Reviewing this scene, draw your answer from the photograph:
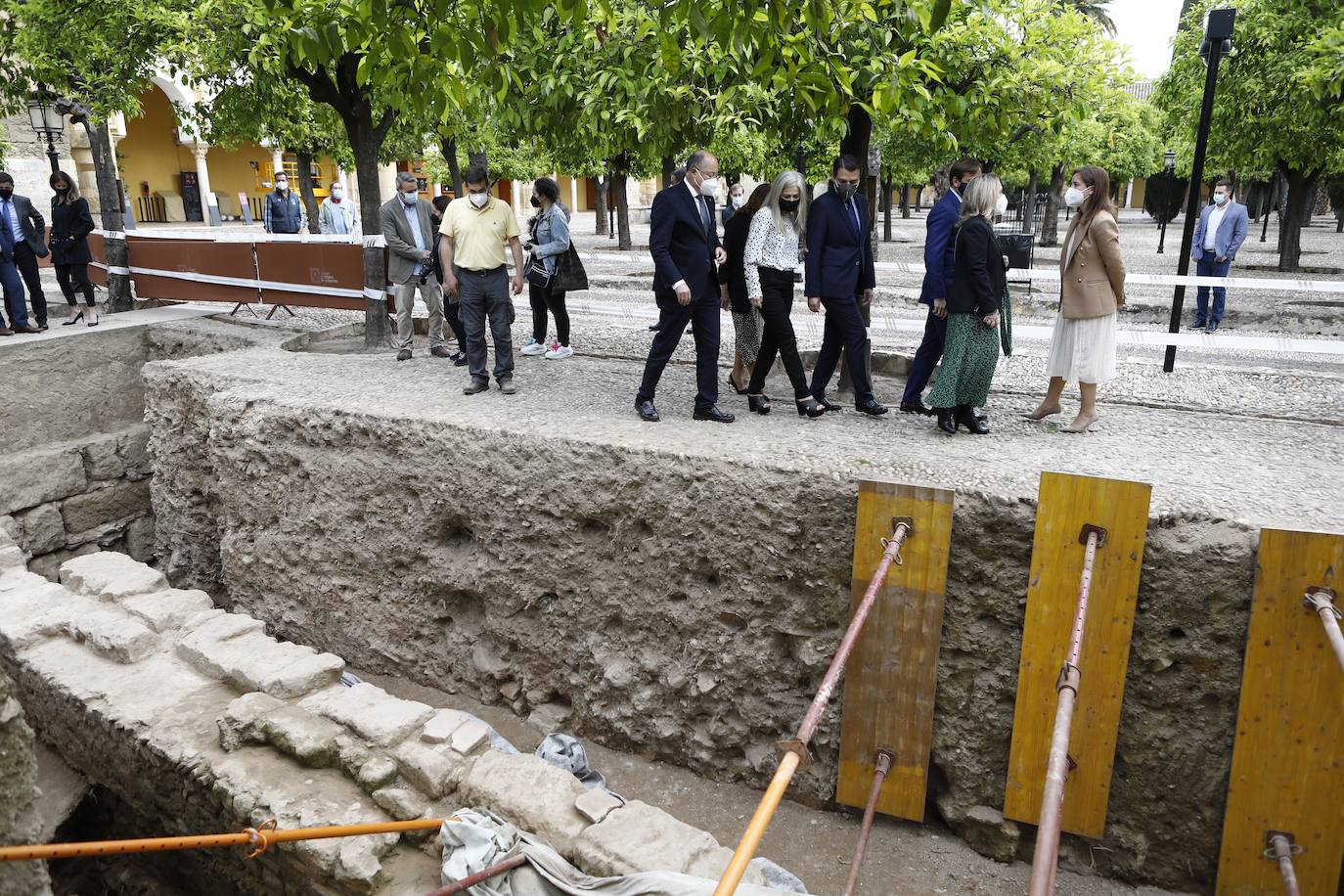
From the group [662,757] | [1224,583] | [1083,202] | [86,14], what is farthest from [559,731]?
[86,14]

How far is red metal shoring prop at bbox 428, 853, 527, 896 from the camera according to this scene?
349 centimetres

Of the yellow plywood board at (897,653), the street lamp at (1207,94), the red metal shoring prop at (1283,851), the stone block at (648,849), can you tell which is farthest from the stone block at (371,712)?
the street lamp at (1207,94)

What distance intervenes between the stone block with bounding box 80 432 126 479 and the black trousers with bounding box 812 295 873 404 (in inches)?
283

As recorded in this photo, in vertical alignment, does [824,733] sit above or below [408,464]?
below

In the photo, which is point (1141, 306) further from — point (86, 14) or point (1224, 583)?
point (86, 14)

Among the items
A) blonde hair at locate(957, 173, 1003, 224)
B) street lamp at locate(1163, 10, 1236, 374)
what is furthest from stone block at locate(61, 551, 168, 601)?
street lamp at locate(1163, 10, 1236, 374)

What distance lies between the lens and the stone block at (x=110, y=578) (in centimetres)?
571

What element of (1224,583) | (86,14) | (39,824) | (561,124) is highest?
(86,14)

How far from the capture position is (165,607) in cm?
552

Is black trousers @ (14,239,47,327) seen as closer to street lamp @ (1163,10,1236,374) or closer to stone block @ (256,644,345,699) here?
stone block @ (256,644,345,699)

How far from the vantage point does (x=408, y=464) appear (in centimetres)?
628

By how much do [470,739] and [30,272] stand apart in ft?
28.7

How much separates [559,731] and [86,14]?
28.3 feet

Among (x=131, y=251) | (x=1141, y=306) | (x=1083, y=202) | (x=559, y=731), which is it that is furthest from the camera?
(x=1141, y=306)
